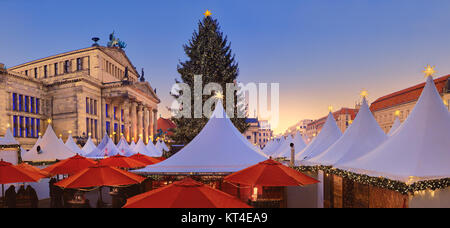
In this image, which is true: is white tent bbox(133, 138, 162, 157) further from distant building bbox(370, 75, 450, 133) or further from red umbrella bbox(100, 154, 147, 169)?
distant building bbox(370, 75, 450, 133)

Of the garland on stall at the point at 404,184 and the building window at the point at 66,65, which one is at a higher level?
the building window at the point at 66,65

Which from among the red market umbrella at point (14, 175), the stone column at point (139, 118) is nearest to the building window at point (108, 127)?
the stone column at point (139, 118)

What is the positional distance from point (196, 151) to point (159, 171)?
1.54m

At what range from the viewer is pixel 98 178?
8.01 m

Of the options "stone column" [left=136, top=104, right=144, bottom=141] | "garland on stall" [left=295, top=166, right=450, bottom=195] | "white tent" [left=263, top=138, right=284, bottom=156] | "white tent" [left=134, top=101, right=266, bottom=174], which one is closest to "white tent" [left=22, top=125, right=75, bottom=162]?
"white tent" [left=134, top=101, right=266, bottom=174]

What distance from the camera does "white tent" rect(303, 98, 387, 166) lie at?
34.7 ft

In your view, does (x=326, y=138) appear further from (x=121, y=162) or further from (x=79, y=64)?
(x=79, y=64)

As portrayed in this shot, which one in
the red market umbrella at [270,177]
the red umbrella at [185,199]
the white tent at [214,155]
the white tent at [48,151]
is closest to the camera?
the red umbrella at [185,199]

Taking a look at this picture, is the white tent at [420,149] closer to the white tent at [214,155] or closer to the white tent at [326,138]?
the white tent at [214,155]

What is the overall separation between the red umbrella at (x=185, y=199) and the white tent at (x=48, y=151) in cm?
1898

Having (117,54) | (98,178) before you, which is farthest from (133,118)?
A: (98,178)

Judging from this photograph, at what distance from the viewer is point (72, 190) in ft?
42.8

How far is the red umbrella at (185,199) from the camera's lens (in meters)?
4.29
